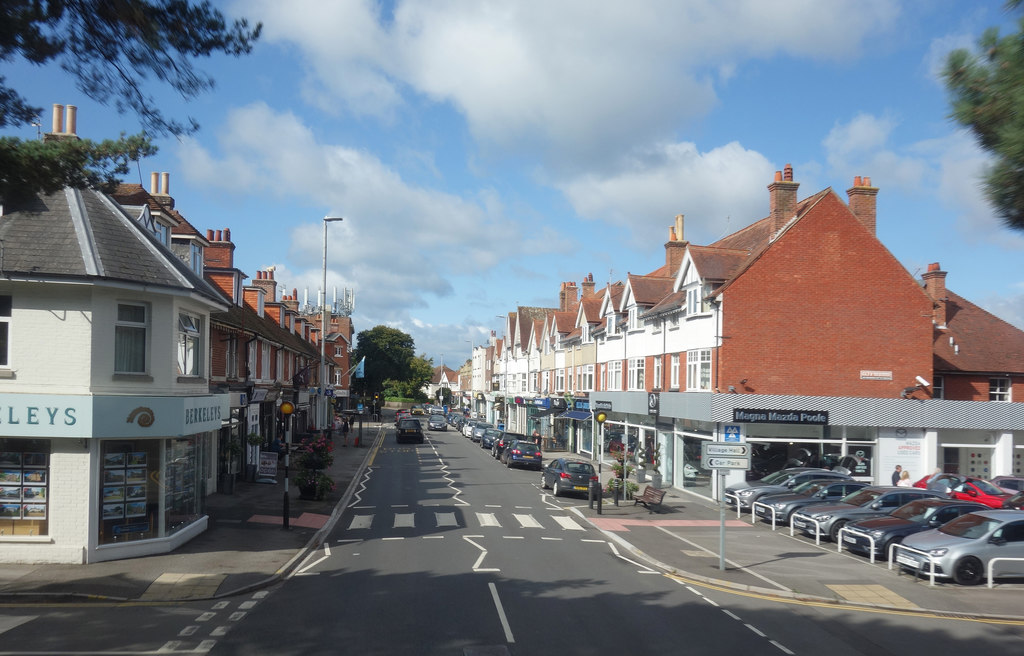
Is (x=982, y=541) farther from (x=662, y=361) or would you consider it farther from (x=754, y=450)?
(x=662, y=361)

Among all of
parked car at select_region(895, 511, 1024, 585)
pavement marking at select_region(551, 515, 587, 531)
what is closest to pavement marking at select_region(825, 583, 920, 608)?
parked car at select_region(895, 511, 1024, 585)

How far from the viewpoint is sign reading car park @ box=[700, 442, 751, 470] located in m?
17.5

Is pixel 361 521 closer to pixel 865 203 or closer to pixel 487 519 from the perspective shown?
pixel 487 519

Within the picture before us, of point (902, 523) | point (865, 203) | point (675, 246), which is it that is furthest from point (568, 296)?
point (902, 523)

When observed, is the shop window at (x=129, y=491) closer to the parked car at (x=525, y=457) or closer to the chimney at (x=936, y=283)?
the parked car at (x=525, y=457)

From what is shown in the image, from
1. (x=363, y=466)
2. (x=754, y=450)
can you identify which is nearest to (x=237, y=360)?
(x=363, y=466)

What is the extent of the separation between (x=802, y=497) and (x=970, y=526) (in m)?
7.80

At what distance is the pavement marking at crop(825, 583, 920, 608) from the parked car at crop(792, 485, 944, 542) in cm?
521

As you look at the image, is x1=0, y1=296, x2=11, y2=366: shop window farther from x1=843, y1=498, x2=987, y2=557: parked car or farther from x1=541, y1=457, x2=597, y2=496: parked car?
x1=843, y1=498, x2=987, y2=557: parked car

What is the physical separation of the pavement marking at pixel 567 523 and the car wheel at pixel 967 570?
1015 cm

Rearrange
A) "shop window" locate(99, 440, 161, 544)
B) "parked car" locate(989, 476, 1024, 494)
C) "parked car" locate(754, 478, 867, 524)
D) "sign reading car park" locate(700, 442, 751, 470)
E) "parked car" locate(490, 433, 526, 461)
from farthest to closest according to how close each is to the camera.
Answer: "parked car" locate(490, 433, 526, 461), "parked car" locate(989, 476, 1024, 494), "parked car" locate(754, 478, 867, 524), "sign reading car park" locate(700, 442, 751, 470), "shop window" locate(99, 440, 161, 544)

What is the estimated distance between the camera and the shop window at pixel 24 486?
53.1 ft

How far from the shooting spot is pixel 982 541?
54.1 ft

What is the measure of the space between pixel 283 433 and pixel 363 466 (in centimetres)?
541
